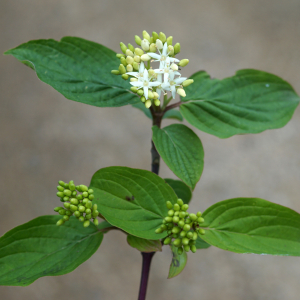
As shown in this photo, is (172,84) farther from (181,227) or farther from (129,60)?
(181,227)

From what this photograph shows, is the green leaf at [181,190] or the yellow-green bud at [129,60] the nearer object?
the yellow-green bud at [129,60]

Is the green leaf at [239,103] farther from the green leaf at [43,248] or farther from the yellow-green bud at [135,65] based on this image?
the green leaf at [43,248]

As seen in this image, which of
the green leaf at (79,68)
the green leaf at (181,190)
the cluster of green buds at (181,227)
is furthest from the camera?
the green leaf at (181,190)

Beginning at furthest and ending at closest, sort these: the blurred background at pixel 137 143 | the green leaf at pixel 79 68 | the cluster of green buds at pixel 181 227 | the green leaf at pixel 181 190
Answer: the blurred background at pixel 137 143 < the green leaf at pixel 181 190 < the green leaf at pixel 79 68 < the cluster of green buds at pixel 181 227

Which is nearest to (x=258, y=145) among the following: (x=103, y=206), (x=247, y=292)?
(x=247, y=292)

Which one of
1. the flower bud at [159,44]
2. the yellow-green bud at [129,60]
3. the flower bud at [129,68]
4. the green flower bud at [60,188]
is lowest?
the green flower bud at [60,188]

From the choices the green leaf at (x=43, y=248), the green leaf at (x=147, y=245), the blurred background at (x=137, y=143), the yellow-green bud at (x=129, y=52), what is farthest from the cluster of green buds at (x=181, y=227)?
the blurred background at (x=137, y=143)

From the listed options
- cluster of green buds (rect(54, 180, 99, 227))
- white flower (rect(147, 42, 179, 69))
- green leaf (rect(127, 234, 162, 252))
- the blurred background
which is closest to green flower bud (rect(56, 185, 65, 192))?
cluster of green buds (rect(54, 180, 99, 227))

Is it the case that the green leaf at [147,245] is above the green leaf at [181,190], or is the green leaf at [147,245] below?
below
